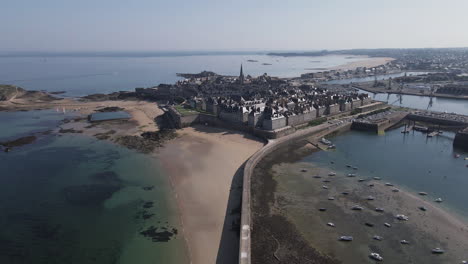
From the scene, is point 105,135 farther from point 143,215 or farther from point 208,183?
point 143,215

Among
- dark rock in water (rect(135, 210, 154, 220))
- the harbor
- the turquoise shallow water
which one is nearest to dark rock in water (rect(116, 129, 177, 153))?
the turquoise shallow water

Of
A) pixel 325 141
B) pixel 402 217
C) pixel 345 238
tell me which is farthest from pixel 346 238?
pixel 325 141

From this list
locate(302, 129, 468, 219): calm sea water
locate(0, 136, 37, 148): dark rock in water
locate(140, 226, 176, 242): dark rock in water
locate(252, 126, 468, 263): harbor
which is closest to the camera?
locate(252, 126, 468, 263): harbor

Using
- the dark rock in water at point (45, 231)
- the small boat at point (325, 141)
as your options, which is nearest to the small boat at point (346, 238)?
the dark rock in water at point (45, 231)

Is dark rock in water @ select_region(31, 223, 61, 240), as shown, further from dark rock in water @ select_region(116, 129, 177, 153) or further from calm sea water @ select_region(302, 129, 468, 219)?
calm sea water @ select_region(302, 129, 468, 219)

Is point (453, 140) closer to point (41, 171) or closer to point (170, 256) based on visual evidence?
point (170, 256)

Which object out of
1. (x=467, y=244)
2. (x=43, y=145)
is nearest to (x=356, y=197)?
(x=467, y=244)
